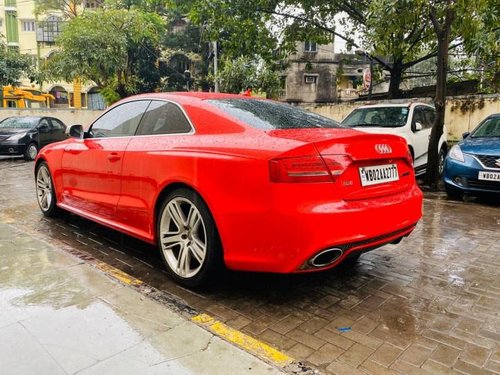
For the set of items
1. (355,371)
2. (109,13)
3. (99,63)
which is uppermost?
(109,13)

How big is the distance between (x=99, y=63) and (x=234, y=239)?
2039 centimetres

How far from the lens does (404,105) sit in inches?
352

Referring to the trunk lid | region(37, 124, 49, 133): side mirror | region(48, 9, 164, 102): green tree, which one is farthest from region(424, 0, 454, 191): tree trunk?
region(48, 9, 164, 102): green tree

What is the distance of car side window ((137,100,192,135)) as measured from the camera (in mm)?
3561

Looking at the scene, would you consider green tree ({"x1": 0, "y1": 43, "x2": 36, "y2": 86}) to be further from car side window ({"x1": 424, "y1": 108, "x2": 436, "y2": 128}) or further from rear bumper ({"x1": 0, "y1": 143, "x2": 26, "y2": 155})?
car side window ({"x1": 424, "y1": 108, "x2": 436, "y2": 128})

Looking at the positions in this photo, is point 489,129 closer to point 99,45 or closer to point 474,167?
point 474,167

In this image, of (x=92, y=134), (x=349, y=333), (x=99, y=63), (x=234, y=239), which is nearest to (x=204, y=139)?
(x=234, y=239)

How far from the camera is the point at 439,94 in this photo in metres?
7.84

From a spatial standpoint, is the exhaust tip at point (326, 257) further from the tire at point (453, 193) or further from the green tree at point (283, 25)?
the green tree at point (283, 25)

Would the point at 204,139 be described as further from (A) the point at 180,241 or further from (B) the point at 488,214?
(B) the point at 488,214

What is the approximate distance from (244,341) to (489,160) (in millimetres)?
5285

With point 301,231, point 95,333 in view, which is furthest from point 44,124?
point 301,231

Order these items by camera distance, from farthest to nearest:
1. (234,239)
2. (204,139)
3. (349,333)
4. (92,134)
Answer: (92,134)
(204,139)
(234,239)
(349,333)

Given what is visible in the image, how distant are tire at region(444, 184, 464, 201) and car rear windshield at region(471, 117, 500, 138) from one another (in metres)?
1.15
